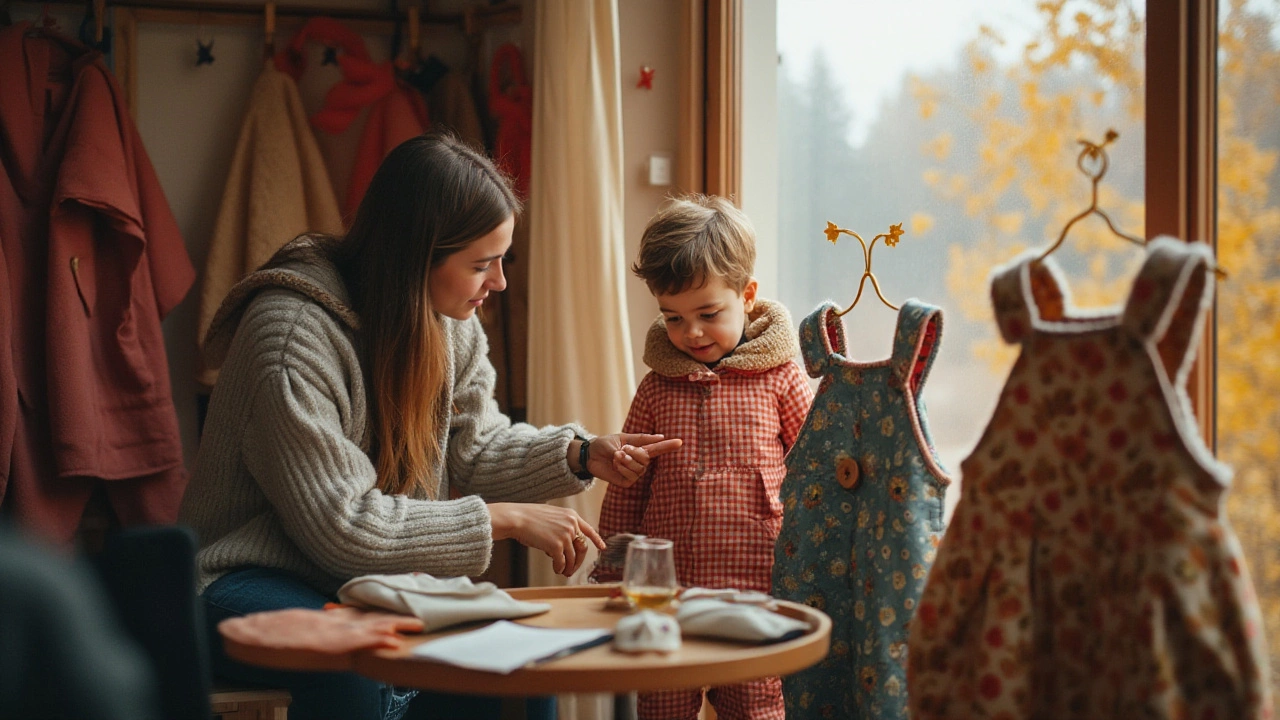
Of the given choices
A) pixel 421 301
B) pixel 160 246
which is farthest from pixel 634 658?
pixel 160 246

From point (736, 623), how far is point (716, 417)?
0.76 metres

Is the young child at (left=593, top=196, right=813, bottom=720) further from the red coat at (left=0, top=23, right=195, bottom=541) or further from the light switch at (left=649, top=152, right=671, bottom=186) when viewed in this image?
the red coat at (left=0, top=23, right=195, bottom=541)

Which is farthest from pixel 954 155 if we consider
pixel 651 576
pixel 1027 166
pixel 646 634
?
pixel 646 634

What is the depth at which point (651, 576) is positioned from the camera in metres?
1.35

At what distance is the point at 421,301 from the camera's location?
1.92 metres

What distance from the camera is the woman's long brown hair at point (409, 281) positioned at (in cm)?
191

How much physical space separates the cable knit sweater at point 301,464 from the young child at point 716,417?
40 cm

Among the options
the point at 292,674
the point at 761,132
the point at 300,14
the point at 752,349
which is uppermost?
the point at 300,14

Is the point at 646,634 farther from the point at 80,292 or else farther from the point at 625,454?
the point at 80,292

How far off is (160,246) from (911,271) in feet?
6.19

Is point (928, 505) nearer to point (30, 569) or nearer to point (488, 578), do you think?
point (30, 569)

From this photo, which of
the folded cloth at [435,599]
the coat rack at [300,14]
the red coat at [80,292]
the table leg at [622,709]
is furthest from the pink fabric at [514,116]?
the folded cloth at [435,599]

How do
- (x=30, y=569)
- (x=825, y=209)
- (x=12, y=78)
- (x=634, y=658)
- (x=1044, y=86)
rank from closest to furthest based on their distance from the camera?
(x=30, y=569), (x=634, y=658), (x=1044, y=86), (x=825, y=209), (x=12, y=78)

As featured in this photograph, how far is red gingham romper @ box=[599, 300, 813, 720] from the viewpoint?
196 cm
